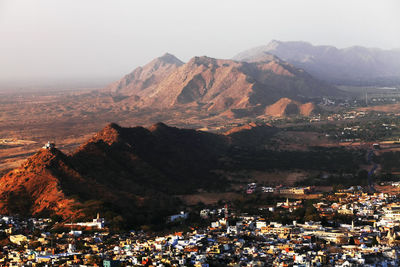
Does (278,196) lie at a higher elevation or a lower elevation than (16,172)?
lower

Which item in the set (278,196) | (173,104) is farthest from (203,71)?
(278,196)

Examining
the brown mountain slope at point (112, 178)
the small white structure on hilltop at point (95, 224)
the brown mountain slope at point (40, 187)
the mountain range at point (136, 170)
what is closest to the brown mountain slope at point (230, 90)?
the mountain range at point (136, 170)

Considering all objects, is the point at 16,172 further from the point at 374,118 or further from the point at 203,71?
the point at 203,71

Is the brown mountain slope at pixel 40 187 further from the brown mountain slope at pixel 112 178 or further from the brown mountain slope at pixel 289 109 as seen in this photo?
the brown mountain slope at pixel 289 109

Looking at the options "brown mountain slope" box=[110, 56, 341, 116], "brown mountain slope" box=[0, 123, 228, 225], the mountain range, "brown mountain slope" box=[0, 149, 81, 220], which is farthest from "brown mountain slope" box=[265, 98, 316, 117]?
"brown mountain slope" box=[0, 149, 81, 220]

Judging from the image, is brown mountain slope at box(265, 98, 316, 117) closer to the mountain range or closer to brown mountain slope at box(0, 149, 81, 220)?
the mountain range

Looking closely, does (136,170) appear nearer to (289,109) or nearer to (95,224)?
(95,224)
